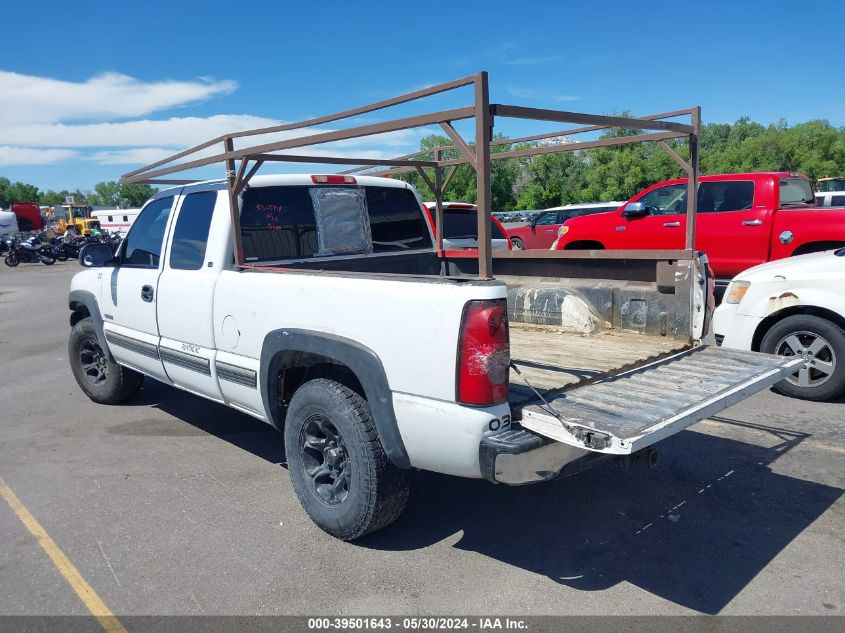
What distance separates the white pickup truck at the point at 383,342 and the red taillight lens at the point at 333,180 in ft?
0.04

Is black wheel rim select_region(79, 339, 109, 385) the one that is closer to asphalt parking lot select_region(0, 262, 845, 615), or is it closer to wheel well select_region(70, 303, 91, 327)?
wheel well select_region(70, 303, 91, 327)

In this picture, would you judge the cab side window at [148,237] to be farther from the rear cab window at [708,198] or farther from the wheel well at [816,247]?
the wheel well at [816,247]

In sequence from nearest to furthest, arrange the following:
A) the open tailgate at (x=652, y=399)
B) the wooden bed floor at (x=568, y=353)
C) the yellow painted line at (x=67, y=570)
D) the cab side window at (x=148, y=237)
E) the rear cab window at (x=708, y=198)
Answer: the open tailgate at (x=652, y=399) < the yellow painted line at (x=67, y=570) < the wooden bed floor at (x=568, y=353) < the cab side window at (x=148, y=237) < the rear cab window at (x=708, y=198)

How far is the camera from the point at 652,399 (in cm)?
318

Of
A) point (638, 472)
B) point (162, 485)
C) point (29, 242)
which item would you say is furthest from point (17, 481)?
point (29, 242)

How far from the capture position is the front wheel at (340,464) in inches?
130

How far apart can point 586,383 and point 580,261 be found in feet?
6.35

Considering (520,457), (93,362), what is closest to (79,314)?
(93,362)

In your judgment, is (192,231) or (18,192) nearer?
(192,231)

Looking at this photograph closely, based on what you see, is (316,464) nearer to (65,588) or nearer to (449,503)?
(449,503)

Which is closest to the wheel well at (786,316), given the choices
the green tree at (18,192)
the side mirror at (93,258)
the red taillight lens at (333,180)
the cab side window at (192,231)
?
the red taillight lens at (333,180)

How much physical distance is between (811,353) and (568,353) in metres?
2.87

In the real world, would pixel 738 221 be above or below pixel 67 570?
above

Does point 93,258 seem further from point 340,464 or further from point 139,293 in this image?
point 340,464
